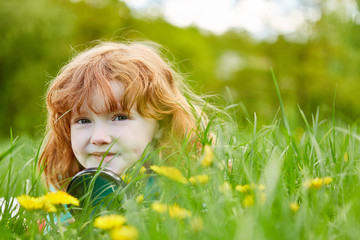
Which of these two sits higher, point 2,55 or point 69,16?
point 69,16

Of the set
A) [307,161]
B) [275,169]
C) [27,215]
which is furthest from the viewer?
[307,161]

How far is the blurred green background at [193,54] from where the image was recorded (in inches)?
514

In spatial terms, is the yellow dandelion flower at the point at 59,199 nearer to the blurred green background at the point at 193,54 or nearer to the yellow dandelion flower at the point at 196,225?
the yellow dandelion flower at the point at 196,225

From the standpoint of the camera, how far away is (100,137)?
188cm

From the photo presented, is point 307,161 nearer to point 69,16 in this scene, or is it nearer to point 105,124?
point 105,124

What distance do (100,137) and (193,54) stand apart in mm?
18074

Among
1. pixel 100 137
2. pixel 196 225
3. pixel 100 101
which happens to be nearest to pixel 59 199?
pixel 196 225

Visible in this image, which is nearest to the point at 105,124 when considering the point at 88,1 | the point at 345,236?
the point at 345,236

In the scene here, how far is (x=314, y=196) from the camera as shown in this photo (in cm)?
117

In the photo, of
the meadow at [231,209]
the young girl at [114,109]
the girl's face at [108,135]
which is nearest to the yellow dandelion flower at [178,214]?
the meadow at [231,209]

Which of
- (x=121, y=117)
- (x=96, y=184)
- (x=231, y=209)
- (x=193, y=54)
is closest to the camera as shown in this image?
(x=231, y=209)

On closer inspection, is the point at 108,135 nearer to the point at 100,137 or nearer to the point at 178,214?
the point at 100,137

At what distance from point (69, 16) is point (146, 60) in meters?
12.7

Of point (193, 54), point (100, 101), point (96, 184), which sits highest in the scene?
point (100, 101)
